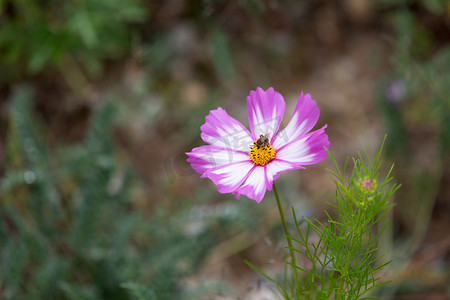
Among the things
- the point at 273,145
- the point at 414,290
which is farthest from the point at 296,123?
the point at 414,290

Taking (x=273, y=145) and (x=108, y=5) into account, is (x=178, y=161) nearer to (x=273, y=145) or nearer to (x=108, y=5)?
(x=108, y=5)

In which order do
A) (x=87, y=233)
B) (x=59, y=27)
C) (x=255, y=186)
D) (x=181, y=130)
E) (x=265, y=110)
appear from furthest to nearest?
(x=181, y=130) → (x=59, y=27) → (x=87, y=233) → (x=265, y=110) → (x=255, y=186)

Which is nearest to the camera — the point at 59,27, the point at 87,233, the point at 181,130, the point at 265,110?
the point at 265,110

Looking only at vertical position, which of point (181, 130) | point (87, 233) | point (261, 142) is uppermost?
point (181, 130)

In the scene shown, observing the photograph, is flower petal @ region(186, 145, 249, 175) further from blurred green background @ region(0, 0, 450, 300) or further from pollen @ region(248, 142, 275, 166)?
blurred green background @ region(0, 0, 450, 300)

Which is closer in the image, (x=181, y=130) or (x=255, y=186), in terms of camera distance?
(x=255, y=186)

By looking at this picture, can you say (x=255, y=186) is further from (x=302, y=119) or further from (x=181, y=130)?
(x=181, y=130)

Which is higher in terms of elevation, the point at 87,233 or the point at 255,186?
the point at 87,233

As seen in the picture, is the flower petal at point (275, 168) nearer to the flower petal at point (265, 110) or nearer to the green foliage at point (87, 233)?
the flower petal at point (265, 110)

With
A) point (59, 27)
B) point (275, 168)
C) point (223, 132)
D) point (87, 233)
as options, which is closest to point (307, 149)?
point (275, 168)
